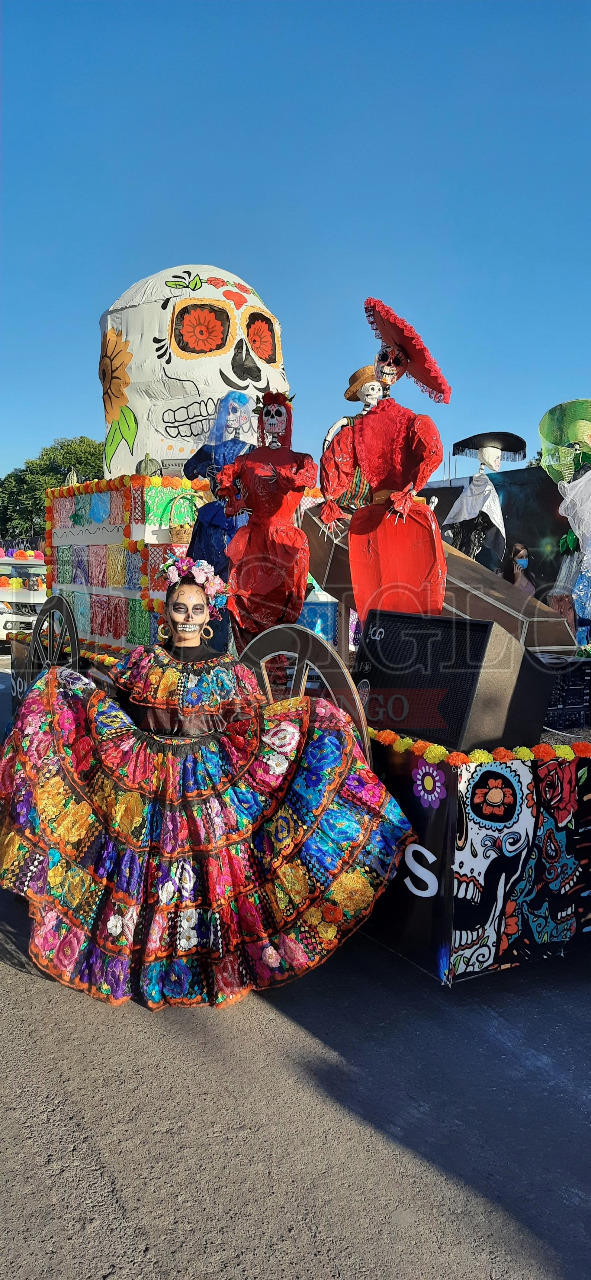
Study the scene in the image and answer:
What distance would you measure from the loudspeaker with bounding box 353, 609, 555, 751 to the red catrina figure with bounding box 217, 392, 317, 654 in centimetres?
141

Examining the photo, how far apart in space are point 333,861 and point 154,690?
104 centimetres

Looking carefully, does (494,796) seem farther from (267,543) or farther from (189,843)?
(267,543)

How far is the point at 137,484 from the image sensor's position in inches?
294

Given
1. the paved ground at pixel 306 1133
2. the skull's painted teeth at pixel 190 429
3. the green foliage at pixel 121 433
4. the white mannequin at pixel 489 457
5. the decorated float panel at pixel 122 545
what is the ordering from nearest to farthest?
1. the paved ground at pixel 306 1133
2. the decorated float panel at pixel 122 545
3. the white mannequin at pixel 489 457
4. the skull's painted teeth at pixel 190 429
5. the green foliage at pixel 121 433

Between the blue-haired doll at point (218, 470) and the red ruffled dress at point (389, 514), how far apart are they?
1.56 m

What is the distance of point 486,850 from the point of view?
329 centimetres

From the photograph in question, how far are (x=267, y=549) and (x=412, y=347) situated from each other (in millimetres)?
1612

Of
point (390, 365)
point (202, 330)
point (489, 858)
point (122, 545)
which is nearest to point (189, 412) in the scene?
point (202, 330)

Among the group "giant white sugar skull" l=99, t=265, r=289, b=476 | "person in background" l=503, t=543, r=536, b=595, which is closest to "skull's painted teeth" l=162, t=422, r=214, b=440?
"giant white sugar skull" l=99, t=265, r=289, b=476

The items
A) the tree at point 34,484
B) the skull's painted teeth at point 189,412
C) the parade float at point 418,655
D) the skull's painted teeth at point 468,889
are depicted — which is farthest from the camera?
the tree at point 34,484

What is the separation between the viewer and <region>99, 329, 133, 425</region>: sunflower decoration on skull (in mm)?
12266

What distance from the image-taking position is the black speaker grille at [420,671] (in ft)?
11.6

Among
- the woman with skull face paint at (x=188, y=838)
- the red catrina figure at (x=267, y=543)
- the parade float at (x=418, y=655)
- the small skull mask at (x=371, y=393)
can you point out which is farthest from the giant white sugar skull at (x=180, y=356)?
the woman with skull face paint at (x=188, y=838)

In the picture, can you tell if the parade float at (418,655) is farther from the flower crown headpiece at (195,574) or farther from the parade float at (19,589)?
the parade float at (19,589)
